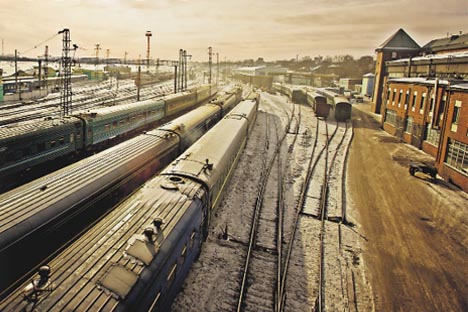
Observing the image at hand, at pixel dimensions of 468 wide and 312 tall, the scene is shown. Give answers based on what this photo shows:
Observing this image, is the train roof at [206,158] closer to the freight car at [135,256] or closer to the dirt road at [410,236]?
the freight car at [135,256]

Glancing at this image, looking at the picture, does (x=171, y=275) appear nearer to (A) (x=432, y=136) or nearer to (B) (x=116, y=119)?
(B) (x=116, y=119)

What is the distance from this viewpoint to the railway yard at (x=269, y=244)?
7.45 m

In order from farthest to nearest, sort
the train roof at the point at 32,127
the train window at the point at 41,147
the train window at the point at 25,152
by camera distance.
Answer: the train window at the point at 41,147 → the train window at the point at 25,152 → the train roof at the point at 32,127

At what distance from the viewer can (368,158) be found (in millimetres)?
29750

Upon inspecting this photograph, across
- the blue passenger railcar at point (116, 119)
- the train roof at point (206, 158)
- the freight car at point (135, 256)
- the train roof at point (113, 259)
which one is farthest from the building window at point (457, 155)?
the blue passenger railcar at point (116, 119)

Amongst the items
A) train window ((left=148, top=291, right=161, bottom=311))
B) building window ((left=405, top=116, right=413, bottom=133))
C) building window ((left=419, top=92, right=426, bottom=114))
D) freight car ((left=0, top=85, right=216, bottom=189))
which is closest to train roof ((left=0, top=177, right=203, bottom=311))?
train window ((left=148, top=291, right=161, bottom=311))

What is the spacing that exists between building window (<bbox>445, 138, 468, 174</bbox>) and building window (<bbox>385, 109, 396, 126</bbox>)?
50.7 ft

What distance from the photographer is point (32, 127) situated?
18281 millimetres

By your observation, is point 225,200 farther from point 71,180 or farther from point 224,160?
point 71,180

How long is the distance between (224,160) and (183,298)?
7.39m

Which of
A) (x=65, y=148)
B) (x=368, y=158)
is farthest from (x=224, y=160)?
(x=368, y=158)

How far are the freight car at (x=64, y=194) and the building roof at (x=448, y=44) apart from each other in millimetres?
49235

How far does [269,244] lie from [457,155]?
17.1m

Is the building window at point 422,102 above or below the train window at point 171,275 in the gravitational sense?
above
